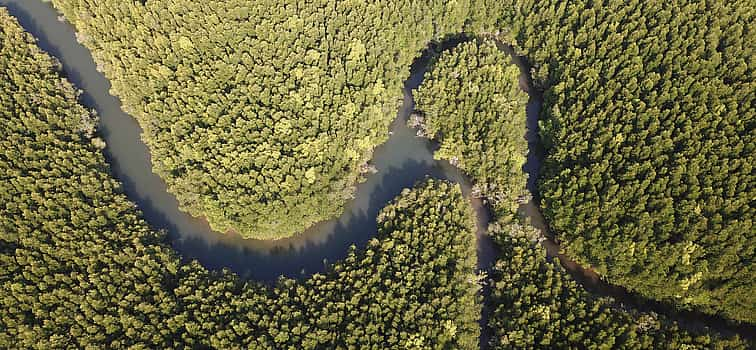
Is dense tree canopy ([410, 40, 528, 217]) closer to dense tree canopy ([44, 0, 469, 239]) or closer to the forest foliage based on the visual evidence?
the forest foliage

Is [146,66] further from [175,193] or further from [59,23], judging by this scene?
[59,23]

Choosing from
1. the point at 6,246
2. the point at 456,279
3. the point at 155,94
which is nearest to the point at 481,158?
the point at 456,279

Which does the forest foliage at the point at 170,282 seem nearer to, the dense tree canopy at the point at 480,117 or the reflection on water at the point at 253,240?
the reflection on water at the point at 253,240

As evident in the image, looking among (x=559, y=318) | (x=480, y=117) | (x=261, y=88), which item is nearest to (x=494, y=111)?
(x=480, y=117)

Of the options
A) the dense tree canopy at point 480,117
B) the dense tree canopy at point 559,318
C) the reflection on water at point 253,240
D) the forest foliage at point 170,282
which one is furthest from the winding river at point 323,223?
the forest foliage at point 170,282

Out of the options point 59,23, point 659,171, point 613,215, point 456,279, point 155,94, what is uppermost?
point 59,23

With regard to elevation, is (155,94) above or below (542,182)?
above

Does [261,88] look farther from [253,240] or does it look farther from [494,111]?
[494,111]
